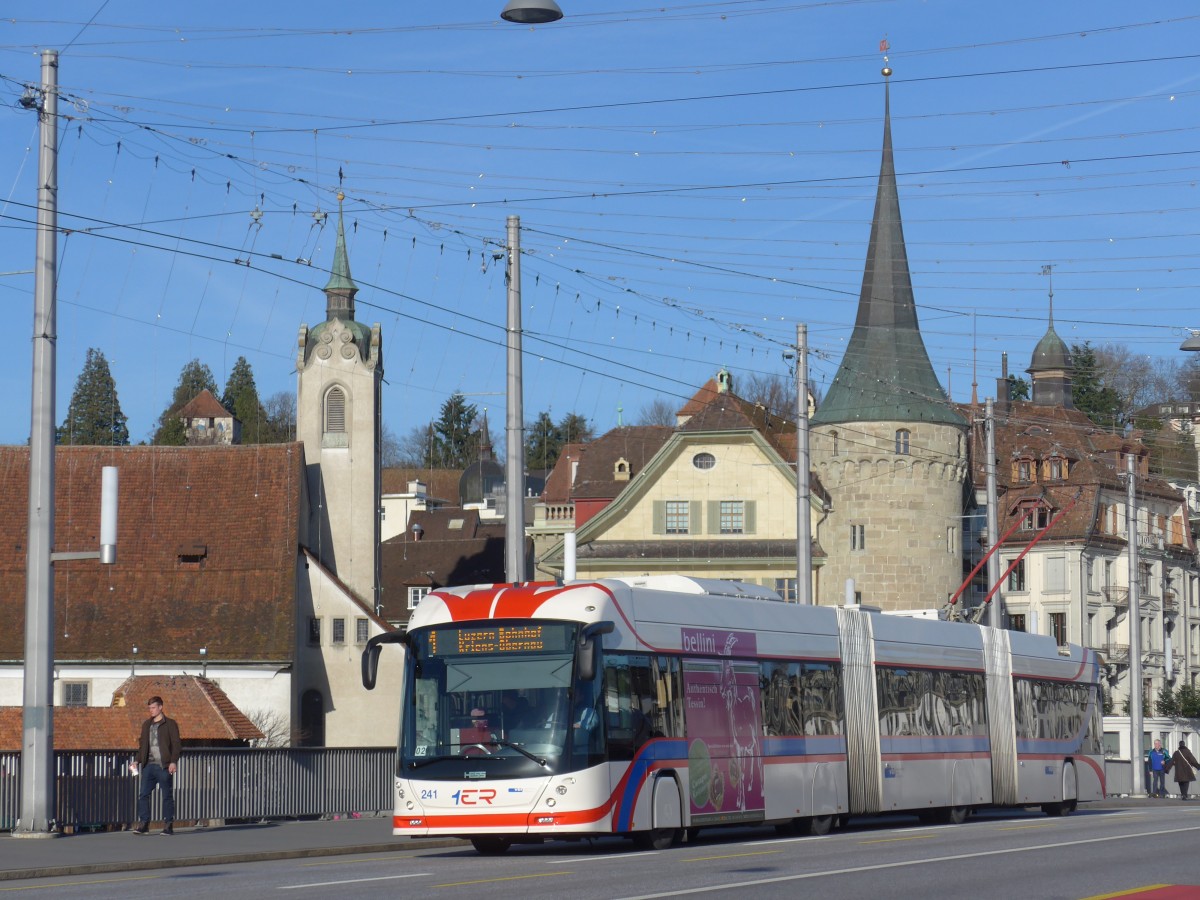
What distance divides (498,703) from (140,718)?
26677mm

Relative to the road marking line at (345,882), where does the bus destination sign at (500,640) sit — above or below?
above

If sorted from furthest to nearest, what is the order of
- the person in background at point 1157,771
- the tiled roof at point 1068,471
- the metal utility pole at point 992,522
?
the tiled roof at point 1068,471 → the person in background at point 1157,771 → the metal utility pole at point 992,522

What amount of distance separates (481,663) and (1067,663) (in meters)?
16.9

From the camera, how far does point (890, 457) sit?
72.2 m

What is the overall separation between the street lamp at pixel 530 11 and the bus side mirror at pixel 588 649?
6.46 m

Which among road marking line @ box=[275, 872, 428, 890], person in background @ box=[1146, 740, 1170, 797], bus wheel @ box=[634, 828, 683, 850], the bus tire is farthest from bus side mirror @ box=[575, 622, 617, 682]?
person in background @ box=[1146, 740, 1170, 797]

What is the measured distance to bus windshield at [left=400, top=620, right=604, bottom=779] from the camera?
20.5 metres

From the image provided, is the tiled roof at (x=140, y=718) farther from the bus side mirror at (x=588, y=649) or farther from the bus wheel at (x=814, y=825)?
the bus side mirror at (x=588, y=649)

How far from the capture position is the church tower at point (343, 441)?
75.4m

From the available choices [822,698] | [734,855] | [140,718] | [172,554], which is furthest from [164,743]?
[172,554]

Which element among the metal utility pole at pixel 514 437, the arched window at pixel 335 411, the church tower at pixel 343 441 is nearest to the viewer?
the metal utility pole at pixel 514 437

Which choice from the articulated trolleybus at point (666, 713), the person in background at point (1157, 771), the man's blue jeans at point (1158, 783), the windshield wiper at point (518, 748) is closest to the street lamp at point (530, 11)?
the articulated trolleybus at point (666, 713)

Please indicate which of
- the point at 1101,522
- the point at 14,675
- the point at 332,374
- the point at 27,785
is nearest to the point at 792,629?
the point at 27,785

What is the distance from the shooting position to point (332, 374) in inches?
3031
